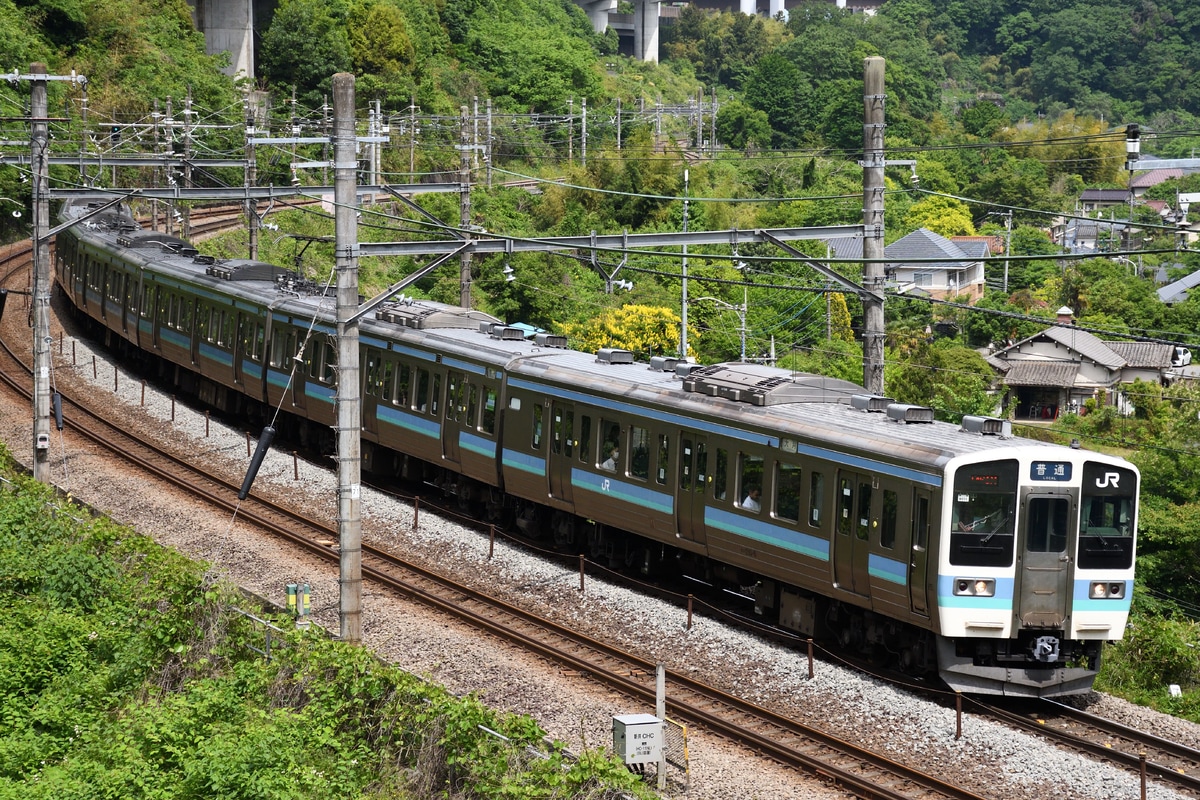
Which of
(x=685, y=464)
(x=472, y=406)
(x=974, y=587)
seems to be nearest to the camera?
(x=974, y=587)

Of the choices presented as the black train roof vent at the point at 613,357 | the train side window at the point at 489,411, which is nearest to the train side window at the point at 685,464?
the black train roof vent at the point at 613,357

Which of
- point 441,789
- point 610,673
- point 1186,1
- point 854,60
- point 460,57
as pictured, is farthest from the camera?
point 1186,1

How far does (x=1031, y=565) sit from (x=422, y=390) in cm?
1100

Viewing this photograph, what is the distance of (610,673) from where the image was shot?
48.3 ft

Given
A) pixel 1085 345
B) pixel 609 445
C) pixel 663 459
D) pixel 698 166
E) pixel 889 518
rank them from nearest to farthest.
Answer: pixel 889 518, pixel 663 459, pixel 609 445, pixel 1085 345, pixel 698 166

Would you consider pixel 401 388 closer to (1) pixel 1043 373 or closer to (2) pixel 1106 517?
(2) pixel 1106 517

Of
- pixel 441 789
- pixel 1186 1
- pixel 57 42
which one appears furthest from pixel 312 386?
pixel 1186 1

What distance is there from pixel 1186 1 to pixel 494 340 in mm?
142705

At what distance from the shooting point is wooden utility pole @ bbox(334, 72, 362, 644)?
1456 centimetres

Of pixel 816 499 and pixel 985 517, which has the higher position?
pixel 985 517

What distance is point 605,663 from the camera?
15.4 m

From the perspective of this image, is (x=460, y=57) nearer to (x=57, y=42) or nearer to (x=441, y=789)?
(x=57, y=42)

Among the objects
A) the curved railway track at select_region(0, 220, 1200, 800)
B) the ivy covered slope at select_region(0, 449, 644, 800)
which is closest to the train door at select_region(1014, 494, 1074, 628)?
the curved railway track at select_region(0, 220, 1200, 800)

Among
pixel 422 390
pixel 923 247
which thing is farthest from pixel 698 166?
pixel 422 390
